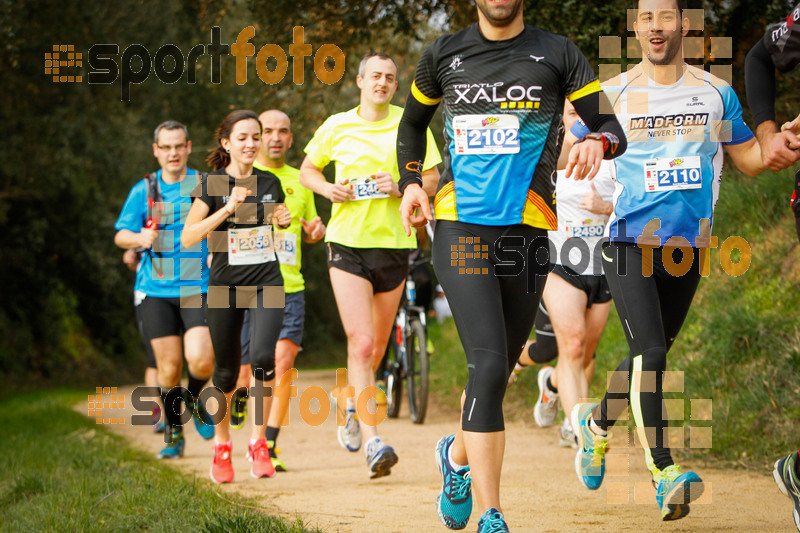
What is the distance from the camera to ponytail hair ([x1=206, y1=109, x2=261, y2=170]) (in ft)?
21.5

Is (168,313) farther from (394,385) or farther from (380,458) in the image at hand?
(394,385)

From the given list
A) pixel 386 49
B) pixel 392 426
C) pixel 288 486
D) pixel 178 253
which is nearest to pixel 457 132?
pixel 288 486

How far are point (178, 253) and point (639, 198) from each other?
411 cm

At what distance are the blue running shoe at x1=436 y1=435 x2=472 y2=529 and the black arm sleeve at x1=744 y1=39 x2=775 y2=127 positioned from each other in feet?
6.81

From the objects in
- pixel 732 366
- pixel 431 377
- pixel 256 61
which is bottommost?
pixel 431 377

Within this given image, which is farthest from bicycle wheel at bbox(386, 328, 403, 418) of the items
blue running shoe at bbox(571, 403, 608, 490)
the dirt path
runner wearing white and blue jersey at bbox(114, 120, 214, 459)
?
blue running shoe at bbox(571, 403, 608, 490)

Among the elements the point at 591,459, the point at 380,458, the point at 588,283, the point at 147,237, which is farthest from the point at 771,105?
the point at 147,237

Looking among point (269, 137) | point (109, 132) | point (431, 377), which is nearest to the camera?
point (269, 137)

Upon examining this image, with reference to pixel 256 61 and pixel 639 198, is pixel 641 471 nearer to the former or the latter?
pixel 639 198

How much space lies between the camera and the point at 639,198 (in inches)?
184

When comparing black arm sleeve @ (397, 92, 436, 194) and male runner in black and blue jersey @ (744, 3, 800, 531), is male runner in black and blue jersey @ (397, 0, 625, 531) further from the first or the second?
male runner in black and blue jersey @ (744, 3, 800, 531)

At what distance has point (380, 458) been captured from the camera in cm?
571

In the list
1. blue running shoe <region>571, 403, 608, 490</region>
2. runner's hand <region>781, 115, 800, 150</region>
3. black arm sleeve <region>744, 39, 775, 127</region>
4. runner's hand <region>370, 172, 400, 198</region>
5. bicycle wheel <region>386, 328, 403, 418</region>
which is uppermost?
black arm sleeve <region>744, 39, 775, 127</region>

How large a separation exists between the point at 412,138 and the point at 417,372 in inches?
225
